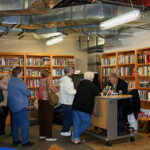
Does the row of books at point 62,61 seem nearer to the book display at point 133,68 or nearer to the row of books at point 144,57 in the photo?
the book display at point 133,68

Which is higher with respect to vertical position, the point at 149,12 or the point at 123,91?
the point at 149,12

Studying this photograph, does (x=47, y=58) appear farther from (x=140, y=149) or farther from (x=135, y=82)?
(x=140, y=149)

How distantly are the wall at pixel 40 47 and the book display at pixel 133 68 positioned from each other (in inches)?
60.5

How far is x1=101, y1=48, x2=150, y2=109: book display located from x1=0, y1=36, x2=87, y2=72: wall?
1538mm

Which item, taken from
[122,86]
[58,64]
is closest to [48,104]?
[122,86]

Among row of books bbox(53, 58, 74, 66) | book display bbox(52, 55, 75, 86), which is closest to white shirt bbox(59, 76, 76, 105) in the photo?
book display bbox(52, 55, 75, 86)

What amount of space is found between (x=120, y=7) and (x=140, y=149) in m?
3.26

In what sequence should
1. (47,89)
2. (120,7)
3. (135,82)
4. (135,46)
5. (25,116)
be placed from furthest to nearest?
1. (135,46)
2. (135,82)
3. (120,7)
4. (47,89)
5. (25,116)

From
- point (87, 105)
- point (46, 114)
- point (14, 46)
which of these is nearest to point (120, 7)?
point (87, 105)

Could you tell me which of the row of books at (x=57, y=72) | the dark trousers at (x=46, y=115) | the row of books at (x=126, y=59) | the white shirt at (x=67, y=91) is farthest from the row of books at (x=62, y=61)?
the dark trousers at (x=46, y=115)

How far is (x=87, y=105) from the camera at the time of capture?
15.5 feet

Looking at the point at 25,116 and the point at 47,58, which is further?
the point at 47,58

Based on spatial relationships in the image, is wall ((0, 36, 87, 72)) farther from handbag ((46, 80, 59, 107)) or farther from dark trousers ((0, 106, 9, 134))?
handbag ((46, 80, 59, 107))

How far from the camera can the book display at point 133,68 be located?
702 cm
